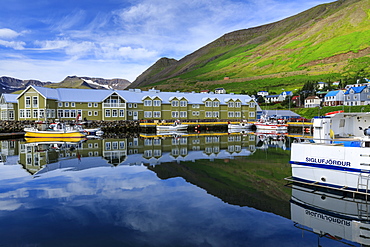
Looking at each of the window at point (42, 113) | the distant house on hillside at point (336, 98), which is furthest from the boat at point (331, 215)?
the distant house on hillside at point (336, 98)

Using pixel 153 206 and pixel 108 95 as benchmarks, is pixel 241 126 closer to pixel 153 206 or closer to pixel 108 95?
pixel 108 95

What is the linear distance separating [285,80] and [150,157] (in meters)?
186

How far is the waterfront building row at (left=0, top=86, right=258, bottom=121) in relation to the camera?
71.8m

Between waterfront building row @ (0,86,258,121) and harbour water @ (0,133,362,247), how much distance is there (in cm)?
5009

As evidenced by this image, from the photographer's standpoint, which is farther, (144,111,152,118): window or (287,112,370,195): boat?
(144,111,152,118): window

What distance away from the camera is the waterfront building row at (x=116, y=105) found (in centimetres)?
7181

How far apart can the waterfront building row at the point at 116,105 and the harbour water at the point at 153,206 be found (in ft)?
164

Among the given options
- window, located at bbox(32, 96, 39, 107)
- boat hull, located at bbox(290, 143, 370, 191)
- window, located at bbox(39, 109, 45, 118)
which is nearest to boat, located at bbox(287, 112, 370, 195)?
boat hull, located at bbox(290, 143, 370, 191)

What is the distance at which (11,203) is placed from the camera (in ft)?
51.6

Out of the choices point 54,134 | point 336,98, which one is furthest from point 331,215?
point 336,98

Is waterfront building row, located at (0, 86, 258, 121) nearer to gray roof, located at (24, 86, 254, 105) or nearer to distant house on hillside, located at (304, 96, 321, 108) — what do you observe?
gray roof, located at (24, 86, 254, 105)

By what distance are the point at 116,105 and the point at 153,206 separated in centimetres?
6666

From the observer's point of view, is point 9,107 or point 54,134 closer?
point 54,134

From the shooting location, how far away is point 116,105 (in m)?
78.6
